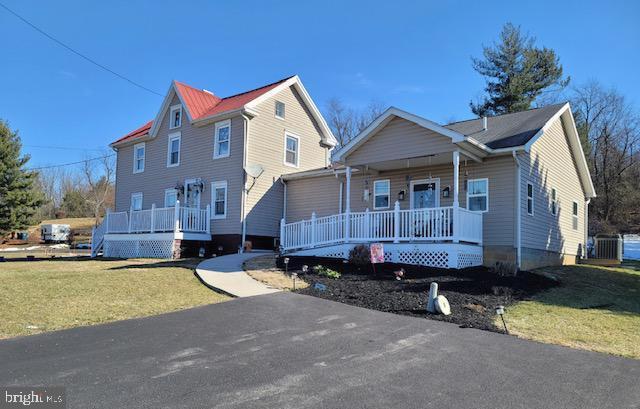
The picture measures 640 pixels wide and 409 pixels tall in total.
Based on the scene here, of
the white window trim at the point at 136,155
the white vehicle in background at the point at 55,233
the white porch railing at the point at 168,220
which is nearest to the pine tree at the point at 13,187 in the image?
the white vehicle in background at the point at 55,233

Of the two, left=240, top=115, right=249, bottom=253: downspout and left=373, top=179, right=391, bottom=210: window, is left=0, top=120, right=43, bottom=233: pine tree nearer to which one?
left=240, top=115, right=249, bottom=253: downspout

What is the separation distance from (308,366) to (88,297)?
5968 millimetres

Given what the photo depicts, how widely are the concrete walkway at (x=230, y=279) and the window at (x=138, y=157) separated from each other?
1195 cm

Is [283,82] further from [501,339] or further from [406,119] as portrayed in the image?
[501,339]

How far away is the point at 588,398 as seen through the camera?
15.4ft

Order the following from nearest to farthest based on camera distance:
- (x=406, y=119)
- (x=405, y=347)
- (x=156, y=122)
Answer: (x=405, y=347) < (x=406, y=119) < (x=156, y=122)

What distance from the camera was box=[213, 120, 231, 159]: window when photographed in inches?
797

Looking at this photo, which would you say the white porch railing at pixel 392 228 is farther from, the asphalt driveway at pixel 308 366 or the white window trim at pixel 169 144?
the white window trim at pixel 169 144

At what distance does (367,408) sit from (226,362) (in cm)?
201

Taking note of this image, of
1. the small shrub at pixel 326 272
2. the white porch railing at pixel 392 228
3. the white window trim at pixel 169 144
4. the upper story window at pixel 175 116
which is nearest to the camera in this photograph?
the small shrub at pixel 326 272

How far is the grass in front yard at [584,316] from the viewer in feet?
23.6

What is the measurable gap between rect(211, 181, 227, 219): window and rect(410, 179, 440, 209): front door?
8.07 metres

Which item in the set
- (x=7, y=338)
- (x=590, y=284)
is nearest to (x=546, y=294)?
(x=590, y=284)

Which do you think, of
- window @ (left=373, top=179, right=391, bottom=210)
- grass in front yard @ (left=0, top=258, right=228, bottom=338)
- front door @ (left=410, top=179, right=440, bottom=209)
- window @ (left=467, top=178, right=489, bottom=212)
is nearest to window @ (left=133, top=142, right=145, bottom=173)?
window @ (left=373, top=179, right=391, bottom=210)
